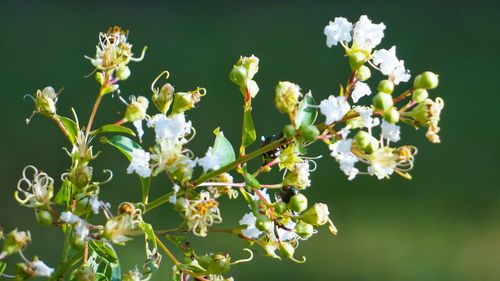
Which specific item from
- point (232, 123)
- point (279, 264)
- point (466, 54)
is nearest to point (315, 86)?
point (232, 123)

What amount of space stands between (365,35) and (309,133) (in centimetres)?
12

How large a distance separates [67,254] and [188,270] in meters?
0.10

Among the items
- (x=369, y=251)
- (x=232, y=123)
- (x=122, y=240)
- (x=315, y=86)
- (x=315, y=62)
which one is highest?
(x=315, y=62)

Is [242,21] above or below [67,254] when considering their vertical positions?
above

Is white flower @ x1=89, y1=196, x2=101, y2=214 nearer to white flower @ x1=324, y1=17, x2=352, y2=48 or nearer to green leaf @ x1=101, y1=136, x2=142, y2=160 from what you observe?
green leaf @ x1=101, y1=136, x2=142, y2=160

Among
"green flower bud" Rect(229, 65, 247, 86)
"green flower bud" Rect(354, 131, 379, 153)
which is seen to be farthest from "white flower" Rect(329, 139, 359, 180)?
"green flower bud" Rect(229, 65, 247, 86)

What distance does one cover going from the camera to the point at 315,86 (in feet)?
9.76

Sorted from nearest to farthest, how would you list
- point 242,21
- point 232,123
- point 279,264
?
point 279,264 < point 232,123 < point 242,21

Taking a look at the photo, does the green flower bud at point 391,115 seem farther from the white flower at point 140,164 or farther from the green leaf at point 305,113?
the white flower at point 140,164

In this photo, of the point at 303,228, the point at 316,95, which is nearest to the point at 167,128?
the point at 303,228

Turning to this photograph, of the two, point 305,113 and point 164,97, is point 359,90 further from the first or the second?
point 164,97

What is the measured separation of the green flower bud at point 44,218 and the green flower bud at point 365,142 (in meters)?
0.23

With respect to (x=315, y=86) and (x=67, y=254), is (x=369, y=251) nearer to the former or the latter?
(x=315, y=86)

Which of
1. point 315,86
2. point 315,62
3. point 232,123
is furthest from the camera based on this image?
point 315,62
